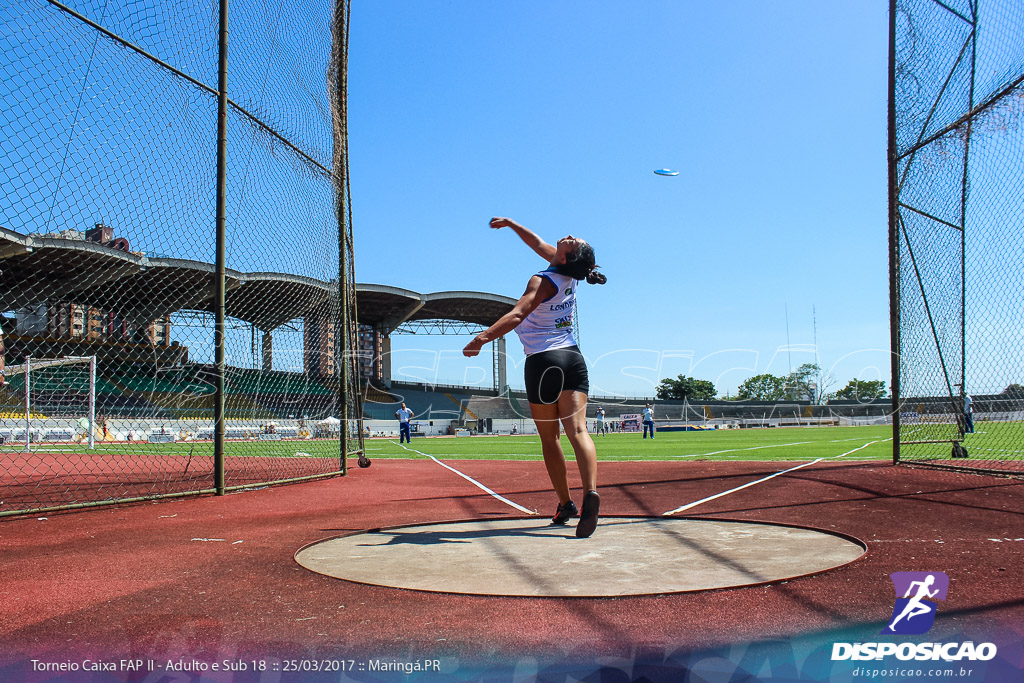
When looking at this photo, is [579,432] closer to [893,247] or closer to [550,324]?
[550,324]

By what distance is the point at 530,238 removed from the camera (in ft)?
A: 17.9

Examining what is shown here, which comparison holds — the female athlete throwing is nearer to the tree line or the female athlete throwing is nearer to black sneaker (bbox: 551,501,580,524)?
black sneaker (bbox: 551,501,580,524)

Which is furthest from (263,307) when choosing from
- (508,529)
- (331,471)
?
(508,529)

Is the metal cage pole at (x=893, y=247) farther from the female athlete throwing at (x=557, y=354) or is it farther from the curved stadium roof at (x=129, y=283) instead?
the curved stadium roof at (x=129, y=283)

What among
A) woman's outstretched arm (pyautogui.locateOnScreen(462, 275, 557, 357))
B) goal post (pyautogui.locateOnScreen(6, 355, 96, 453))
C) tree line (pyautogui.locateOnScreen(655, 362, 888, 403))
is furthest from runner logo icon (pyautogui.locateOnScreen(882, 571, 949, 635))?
tree line (pyautogui.locateOnScreen(655, 362, 888, 403))

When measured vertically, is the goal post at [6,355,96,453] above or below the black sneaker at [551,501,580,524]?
above

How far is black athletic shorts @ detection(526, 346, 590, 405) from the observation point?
470cm

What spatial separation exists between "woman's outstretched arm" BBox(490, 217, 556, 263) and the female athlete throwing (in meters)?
0.40

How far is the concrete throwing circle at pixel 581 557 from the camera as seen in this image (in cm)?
303

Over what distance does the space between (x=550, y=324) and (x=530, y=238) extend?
950 millimetres

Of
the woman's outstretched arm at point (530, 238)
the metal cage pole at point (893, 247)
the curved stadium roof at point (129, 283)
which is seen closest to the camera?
the woman's outstretched arm at point (530, 238)

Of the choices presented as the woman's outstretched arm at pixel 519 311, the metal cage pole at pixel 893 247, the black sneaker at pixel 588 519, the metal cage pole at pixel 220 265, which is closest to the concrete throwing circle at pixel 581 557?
the black sneaker at pixel 588 519

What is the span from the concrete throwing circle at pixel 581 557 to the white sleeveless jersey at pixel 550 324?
128 centimetres

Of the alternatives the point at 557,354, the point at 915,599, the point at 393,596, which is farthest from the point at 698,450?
the point at 393,596
